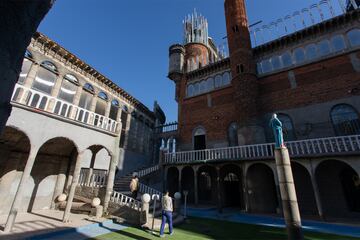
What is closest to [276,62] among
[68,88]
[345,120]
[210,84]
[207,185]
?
[210,84]

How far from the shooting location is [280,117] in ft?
54.2

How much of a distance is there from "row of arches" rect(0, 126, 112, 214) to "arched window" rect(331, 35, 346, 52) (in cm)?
1957

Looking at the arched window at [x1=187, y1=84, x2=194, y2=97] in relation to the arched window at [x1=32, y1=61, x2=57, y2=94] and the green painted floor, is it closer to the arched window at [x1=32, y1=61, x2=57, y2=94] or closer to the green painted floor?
the arched window at [x1=32, y1=61, x2=57, y2=94]

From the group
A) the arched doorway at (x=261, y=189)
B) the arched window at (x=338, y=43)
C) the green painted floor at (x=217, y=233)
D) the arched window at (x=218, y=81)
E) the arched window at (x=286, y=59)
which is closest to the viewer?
the green painted floor at (x=217, y=233)

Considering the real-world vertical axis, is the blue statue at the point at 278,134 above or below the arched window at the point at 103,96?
below

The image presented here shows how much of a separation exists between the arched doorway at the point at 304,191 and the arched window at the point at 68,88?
738 inches

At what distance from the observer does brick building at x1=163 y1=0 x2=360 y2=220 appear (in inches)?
497

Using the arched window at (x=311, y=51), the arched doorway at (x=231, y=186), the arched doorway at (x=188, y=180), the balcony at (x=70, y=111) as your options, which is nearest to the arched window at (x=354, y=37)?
the arched window at (x=311, y=51)

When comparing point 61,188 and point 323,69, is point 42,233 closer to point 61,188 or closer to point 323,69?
point 61,188

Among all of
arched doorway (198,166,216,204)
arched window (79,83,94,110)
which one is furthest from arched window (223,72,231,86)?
arched window (79,83,94,110)

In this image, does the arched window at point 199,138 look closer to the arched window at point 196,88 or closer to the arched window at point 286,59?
the arched window at point 196,88

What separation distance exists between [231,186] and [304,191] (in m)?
6.33

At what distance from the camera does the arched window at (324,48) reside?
16.0 meters

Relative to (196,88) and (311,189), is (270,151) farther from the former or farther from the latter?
(196,88)
